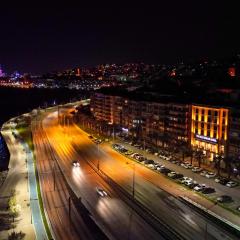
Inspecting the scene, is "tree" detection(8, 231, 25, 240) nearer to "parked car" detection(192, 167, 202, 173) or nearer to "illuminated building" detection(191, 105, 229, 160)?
"parked car" detection(192, 167, 202, 173)

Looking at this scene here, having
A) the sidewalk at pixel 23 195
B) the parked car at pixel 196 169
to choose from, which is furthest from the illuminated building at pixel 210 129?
the sidewalk at pixel 23 195

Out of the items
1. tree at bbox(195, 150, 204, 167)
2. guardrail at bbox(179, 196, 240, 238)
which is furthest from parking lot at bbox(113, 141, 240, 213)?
guardrail at bbox(179, 196, 240, 238)

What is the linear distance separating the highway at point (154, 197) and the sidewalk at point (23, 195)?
461 inches

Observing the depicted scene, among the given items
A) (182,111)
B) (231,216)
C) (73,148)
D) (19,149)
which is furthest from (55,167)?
(231,216)

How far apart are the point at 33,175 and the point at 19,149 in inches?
953

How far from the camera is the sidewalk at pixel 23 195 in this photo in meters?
39.0

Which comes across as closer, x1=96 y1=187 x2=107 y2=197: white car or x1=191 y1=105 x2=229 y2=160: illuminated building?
x1=96 y1=187 x2=107 y2=197: white car

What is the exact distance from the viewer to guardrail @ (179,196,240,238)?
37.4m

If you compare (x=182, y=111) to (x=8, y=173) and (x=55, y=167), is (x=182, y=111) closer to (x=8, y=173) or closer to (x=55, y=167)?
(x=55, y=167)

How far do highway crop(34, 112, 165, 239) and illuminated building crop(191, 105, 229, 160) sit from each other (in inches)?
807

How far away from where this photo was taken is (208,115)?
209ft

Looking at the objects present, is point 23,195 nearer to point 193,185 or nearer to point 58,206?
point 58,206

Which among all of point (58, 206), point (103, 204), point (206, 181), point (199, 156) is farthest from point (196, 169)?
point (58, 206)

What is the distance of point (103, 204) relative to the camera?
45250 millimetres
